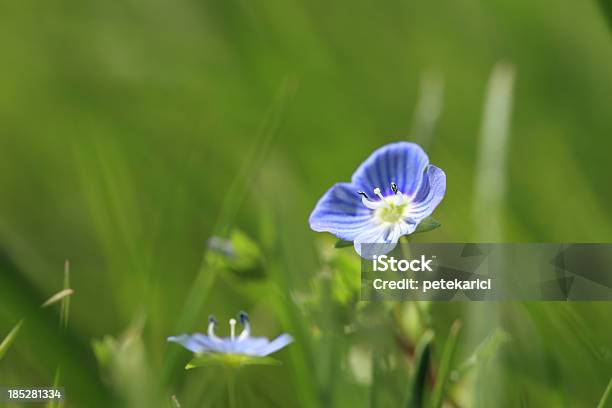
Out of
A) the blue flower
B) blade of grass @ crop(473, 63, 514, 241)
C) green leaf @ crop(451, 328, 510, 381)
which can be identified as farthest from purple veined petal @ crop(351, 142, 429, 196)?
blade of grass @ crop(473, 63, 514, 241)

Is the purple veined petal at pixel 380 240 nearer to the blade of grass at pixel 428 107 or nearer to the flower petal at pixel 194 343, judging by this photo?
the flower petal at pixel 194 343

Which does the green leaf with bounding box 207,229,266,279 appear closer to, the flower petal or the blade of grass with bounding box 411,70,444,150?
the flower petal

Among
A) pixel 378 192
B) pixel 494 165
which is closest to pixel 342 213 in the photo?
pixel 378 192

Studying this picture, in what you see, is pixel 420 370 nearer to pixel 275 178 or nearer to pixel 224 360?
pixel 224 360

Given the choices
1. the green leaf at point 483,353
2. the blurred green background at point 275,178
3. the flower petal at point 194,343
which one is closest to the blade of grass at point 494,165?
the blurred green background at point 275,178

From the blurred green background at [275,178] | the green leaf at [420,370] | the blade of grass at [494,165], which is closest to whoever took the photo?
the green leaf at [420,370]

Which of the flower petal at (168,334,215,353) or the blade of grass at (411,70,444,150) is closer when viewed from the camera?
the flower petal at (168,334,215,353)

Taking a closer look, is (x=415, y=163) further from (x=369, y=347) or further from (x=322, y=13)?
(x=322, y=13)

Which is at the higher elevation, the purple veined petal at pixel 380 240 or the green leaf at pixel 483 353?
the purple veined petal at pixel 380 240
